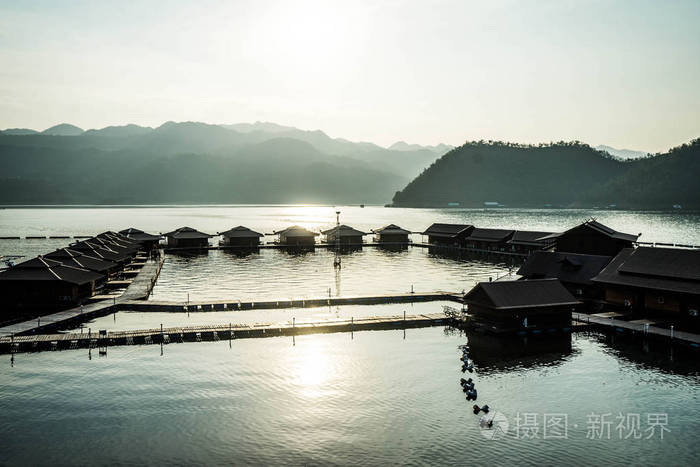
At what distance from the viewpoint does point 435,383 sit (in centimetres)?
3412

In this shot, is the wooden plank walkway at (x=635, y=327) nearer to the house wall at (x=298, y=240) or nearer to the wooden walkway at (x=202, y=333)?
the wooden walkway at (x=202, y=333)

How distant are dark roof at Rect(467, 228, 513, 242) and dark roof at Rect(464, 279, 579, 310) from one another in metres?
63.3

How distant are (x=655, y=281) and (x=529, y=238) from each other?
181 feet

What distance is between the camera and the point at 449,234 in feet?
399

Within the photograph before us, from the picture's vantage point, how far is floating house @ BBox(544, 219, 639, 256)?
68000mm

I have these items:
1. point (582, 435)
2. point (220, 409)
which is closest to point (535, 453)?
point (582, 435)

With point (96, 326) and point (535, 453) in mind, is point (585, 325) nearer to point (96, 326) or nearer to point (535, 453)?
point (535, 453)

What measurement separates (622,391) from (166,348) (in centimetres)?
3557

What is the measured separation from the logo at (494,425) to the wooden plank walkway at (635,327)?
22341 millimetres

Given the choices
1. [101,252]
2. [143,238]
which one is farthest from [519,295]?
[143,238]

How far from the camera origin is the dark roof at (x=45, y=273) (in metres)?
53.4

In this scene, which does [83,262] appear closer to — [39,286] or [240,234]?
[39,286]

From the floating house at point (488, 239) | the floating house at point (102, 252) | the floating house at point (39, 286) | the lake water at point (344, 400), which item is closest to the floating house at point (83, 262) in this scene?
the floating house at point (102, 252)

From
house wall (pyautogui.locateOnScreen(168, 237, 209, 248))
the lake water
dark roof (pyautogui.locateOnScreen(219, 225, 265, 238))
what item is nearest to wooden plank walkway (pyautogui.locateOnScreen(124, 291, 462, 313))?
the lake water
